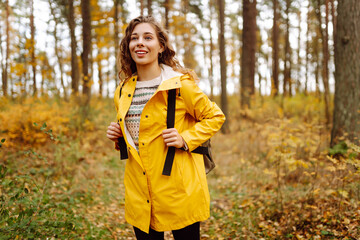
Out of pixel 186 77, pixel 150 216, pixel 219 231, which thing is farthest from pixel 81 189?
pixel 186 77

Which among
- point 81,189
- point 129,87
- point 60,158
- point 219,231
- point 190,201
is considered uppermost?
point 129,87

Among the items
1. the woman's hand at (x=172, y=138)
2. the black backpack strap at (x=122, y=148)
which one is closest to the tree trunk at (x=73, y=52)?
the black backpack strap at (x=122, y=148)

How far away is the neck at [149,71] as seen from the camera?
1.98m

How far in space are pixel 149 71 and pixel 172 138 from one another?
0.60 m

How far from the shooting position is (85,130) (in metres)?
7.49

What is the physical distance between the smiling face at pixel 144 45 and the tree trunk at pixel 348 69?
182 inches

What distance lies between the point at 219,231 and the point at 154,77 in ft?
9.03

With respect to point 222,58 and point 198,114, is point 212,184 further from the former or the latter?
point 222,58

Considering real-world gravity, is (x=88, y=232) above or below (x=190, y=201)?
below

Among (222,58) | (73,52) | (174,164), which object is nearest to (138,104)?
(174,164)

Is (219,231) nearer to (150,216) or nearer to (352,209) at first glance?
(352,209)

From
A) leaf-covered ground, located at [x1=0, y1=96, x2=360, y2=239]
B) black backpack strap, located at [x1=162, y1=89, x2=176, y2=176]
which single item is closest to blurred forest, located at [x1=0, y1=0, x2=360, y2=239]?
leaf-covered ground, located at [x1=0, y1=96, x2=360, y2=239]

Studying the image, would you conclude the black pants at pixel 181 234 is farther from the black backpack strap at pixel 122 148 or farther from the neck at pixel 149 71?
the neck at pixel 149 71

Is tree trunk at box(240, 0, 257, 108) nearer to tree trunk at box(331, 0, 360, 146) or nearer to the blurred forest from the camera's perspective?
the blurred forest
